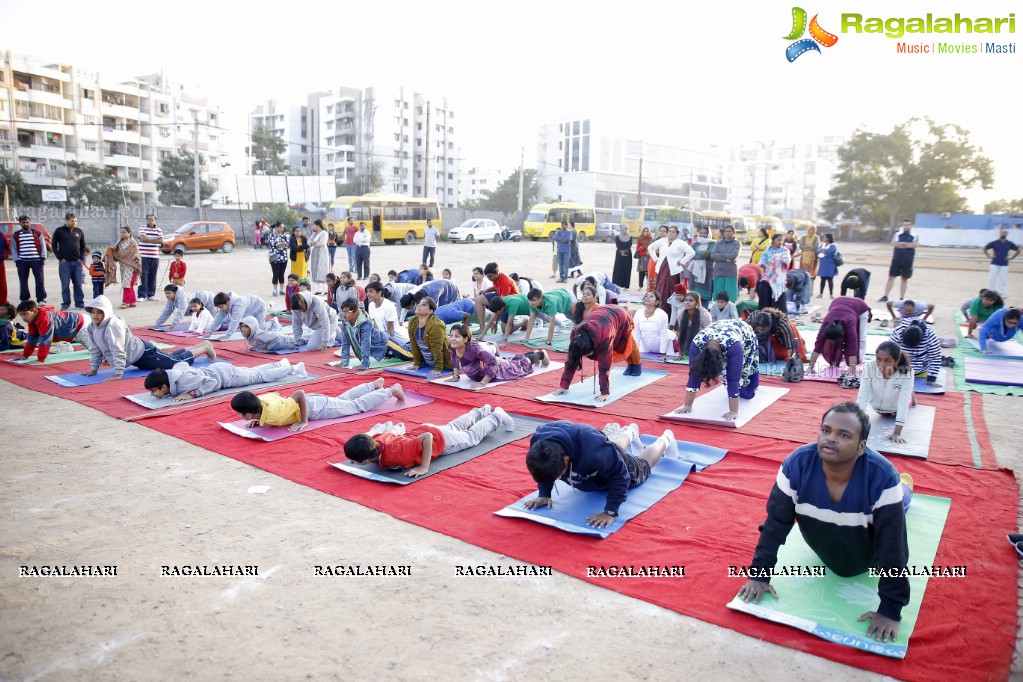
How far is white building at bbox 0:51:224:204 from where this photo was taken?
40094mm

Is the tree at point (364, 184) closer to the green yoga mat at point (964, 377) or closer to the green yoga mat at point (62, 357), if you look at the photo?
the green yoga mat at point (62, 357)

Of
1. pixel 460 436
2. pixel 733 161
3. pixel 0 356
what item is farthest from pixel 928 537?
pixel 733 161

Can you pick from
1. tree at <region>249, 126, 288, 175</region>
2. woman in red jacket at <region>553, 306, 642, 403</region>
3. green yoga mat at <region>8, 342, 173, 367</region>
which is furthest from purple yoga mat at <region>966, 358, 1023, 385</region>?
tree at <region>249, 126, 288, 175</region>

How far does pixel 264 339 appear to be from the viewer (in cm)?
935

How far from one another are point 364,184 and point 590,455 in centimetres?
5695

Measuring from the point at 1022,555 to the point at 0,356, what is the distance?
10.8 m

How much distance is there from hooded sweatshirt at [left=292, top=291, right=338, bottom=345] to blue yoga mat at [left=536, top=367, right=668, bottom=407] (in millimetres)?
3846

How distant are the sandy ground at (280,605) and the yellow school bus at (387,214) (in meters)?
26.6

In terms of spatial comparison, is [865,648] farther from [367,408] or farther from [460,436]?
[367,408]

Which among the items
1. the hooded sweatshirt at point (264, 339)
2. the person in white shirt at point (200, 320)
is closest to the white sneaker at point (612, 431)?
the hooded sweatshirt at point (264, 339)

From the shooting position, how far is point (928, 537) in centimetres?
391

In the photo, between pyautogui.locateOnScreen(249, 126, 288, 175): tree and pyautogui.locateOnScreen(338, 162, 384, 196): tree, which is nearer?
pyautogui.locateOnScreen(249, 126, 288, 175): tree

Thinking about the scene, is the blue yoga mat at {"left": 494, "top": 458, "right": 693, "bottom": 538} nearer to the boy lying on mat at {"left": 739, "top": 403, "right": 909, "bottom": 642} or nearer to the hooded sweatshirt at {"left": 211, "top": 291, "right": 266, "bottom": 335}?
the boy lying on mat at {"left": 739, "top": 403, "right": 909, "bottom": 642}

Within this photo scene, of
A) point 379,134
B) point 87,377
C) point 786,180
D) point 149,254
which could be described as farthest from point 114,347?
point 786,180
